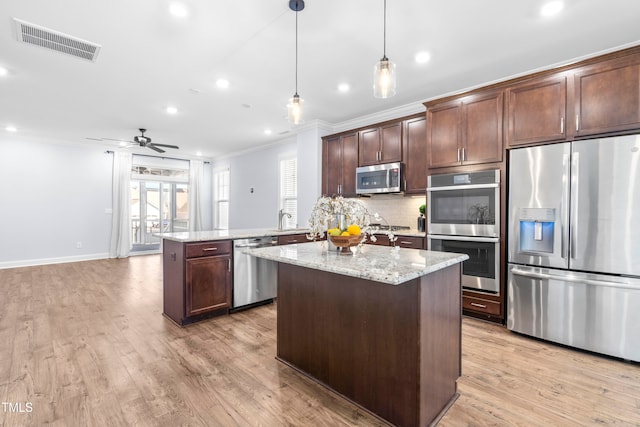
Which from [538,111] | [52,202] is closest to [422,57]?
[538,111]

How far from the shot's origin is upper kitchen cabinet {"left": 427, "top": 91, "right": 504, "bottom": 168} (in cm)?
323

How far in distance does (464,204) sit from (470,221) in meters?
0.20

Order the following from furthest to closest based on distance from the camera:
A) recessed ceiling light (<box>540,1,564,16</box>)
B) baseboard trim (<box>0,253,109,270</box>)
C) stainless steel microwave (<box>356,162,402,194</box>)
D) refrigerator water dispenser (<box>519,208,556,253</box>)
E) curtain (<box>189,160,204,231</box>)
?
curtain (<box>189,160,204,231</box>) → baseboard trim (<box>0,253,109,270</box>) → stainless steel microwave (<box>356,162,402,194</box>) → refrigerator water dispenser (<box>519,208,556,253</box>) → recessed ceiling light (<box>540,1,564,16</box>)

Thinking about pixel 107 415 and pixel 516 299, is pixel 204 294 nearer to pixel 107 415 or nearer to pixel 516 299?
pixel 107 415

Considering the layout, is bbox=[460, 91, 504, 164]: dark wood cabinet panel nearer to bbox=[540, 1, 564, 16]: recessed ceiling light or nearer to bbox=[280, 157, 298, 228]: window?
bbox=[540, 1, 564, 16]: recessed ceiling light

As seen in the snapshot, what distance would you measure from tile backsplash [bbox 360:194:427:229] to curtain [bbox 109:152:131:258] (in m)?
6.09

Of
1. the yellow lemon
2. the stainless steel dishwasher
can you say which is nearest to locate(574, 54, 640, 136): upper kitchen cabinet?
the yellow lemon

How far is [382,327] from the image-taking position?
1.76 meters

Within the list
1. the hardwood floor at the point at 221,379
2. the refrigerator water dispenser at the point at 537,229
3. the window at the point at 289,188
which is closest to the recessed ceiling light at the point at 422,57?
the refrigerator water dispenser at the point at 537,229

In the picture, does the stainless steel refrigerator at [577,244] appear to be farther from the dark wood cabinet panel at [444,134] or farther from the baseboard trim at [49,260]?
the baseboard trim at [49,260]

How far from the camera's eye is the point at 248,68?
11.3ft

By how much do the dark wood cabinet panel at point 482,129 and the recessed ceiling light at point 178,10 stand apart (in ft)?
9.64

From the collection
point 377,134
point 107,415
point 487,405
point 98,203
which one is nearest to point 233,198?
point 98,203

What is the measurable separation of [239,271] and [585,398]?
10.5ft
